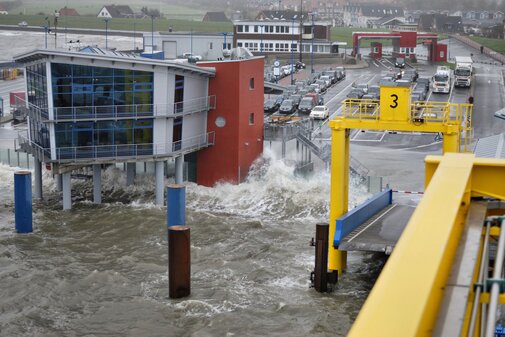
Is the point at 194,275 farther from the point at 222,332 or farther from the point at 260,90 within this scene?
the point at 260,90

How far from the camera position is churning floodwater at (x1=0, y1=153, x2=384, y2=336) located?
23516 millimetres

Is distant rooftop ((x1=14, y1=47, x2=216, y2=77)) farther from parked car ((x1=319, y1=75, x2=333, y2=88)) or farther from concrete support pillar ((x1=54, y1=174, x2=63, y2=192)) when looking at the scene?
parked car ((x1=319, y1=75, x2=333, y2=88))

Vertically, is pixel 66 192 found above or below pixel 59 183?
above

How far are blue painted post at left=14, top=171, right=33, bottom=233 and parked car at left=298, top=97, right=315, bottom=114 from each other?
3147 centimetres

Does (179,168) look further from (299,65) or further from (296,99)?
(299,65)

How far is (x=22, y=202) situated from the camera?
108ft

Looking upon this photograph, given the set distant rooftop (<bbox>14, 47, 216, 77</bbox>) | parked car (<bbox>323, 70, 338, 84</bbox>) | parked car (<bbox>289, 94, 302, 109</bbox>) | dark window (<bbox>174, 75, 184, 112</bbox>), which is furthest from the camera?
parked car (<bbox>323, 70, 338, 84</bbox>)

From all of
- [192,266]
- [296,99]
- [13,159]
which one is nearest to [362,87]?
[296,99]

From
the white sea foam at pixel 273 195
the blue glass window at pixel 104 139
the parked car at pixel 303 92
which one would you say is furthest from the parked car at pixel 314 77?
the blue glass window at pixel 104 139

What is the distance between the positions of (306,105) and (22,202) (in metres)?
32.6

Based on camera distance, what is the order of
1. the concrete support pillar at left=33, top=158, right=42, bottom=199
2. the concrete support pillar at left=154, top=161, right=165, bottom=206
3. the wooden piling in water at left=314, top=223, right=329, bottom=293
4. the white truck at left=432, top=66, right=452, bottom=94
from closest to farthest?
the wooden piling in water at left=314, top=223, right=329, bottom=293 < the concrete support pillar at left=154, top=161, right=165, bottom=206 < the concrete support pillar at left=33, top=158, right=42, bottom=199 < the white truck at left=432, top=66, right=452, bottom=94

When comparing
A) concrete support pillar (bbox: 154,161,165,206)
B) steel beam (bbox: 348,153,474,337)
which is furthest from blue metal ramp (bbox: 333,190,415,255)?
steel beam (bbox: 348,153,474,337)

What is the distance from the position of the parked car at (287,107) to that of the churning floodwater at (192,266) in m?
20.2

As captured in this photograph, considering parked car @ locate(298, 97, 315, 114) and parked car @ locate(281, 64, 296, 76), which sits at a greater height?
parked car @ locate(281, 64, 296, 76)
